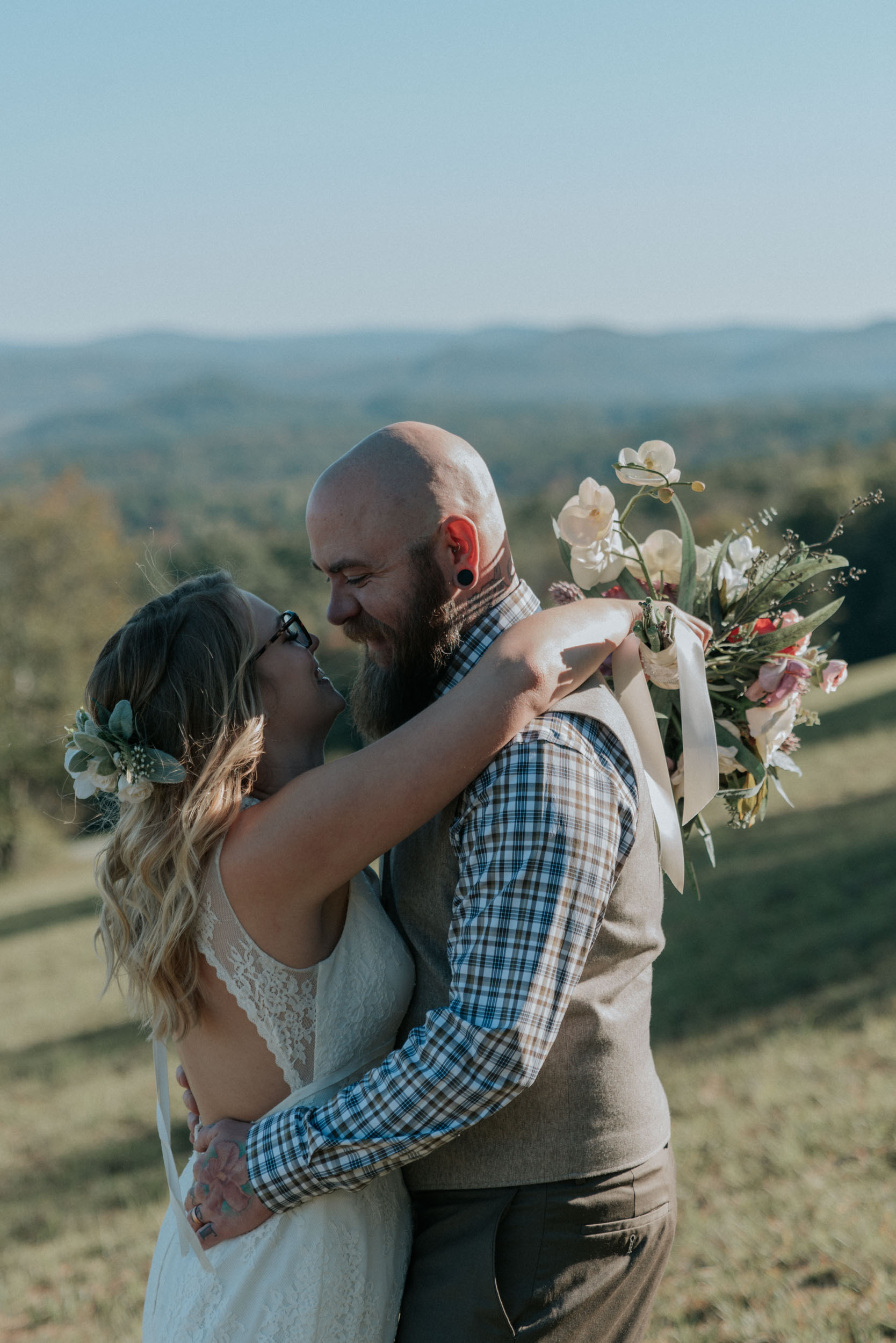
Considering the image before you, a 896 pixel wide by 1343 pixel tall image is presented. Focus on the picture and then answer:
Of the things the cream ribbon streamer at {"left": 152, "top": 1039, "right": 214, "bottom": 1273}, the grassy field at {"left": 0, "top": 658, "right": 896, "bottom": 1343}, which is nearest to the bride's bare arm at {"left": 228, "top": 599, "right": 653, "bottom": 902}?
the cream ribbon streamer at {"left": 152, "top": 1039, "right": 214, "bottom": 1273}

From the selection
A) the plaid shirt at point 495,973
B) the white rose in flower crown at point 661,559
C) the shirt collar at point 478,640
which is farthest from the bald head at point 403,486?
the white rose in flower crown at point 661,559

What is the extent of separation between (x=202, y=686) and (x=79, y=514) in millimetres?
51245

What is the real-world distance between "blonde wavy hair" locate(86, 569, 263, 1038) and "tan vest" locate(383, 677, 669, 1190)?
0.45m

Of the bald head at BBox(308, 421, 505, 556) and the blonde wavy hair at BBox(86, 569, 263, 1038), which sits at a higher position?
the bald head at BBox(308, 421, 505, 556)

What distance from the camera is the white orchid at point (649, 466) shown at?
271 cm

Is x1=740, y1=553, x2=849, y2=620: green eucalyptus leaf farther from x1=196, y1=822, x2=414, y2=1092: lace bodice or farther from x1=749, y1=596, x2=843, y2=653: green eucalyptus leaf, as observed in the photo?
x1=196, y1=822, x2=414, y2=1092: lace bodice

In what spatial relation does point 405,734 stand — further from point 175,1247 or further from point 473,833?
point 175,1247

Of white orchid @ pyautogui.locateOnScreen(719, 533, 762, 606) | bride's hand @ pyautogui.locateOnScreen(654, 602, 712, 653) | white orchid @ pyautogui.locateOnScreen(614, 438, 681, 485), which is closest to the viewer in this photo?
bride's hand @ pyautogui.locateOnScreen(654, 602, 712, 653)

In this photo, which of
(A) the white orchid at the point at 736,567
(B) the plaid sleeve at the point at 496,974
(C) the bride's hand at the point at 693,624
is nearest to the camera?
(B) the plaid sleeve at the point at 496,974

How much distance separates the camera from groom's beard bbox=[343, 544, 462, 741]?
2.41 meters

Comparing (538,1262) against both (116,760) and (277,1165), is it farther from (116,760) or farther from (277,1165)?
(116,760)

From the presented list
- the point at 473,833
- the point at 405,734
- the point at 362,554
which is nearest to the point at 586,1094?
the point at 473,833

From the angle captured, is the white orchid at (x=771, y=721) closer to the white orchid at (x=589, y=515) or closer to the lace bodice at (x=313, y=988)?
the white orchid at (x=589, y=515)

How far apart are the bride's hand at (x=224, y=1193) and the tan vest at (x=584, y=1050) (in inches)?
14.1
